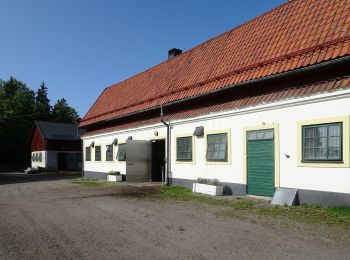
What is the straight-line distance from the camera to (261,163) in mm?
12500

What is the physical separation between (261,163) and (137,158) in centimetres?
846

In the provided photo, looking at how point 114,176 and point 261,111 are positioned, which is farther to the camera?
point 114,176

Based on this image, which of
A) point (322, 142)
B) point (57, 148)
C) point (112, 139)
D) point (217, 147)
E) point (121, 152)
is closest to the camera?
point (322, 142)

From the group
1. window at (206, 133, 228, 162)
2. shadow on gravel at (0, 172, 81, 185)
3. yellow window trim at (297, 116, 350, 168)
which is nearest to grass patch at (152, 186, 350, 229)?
yellow window trim at (297, 116, 350, 168)

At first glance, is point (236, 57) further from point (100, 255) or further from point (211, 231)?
point (100, 255)

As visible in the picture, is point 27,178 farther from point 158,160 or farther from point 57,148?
point 57,148

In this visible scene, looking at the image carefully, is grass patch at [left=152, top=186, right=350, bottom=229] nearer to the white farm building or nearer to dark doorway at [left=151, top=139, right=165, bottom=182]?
the white farm building

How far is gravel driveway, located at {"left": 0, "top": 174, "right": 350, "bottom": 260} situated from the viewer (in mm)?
6078

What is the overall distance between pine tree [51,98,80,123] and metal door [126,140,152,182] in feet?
199

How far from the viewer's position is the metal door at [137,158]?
19.4 metres

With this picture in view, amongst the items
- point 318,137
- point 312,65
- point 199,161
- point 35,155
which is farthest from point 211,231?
point 35,155

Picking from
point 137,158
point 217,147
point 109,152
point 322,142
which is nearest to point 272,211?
point 322,142

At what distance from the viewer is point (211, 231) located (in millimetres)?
7738

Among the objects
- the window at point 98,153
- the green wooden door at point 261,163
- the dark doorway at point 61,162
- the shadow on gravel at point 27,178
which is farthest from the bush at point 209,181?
the dark doorway at point 61,162
